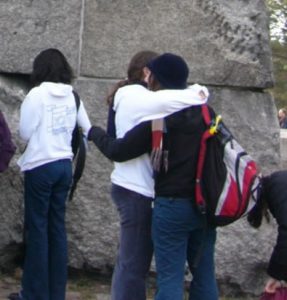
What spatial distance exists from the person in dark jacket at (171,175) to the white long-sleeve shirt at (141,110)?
0.15 feet

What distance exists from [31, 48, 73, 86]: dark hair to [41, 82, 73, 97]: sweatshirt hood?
0.13 ft

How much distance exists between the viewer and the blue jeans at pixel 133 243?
15.8 feet

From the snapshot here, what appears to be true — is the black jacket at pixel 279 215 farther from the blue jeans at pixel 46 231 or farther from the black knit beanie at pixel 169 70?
the blue jeans at pixel 46 231

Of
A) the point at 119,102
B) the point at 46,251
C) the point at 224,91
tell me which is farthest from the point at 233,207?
the point at 224,91

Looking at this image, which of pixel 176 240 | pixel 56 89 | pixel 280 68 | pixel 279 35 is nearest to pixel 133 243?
pixel 176 240

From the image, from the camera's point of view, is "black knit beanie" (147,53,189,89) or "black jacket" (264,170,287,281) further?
"black knit beanie" (147,53,189,89)

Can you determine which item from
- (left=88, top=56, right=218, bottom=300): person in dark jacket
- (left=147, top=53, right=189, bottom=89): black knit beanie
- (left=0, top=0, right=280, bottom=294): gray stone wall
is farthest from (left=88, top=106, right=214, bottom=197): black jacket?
(left=0, top=0, right=280, bottom=294): gray stone wall

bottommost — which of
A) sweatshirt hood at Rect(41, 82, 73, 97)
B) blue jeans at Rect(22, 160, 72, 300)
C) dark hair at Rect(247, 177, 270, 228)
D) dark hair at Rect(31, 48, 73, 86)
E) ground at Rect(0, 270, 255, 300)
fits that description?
ground at Rect(0, 270, 255, 300)

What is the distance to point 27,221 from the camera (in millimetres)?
5648

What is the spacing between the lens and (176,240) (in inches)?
184

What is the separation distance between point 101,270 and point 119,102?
78.9 inches

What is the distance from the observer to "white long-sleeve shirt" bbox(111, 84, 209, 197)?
461 centimetres

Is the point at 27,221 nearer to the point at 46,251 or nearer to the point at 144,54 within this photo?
the point at 46,251

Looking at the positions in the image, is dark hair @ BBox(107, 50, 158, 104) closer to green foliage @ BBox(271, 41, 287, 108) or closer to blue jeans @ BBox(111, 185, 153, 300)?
blue jeans @ BBox(111, 185, 153, 300)
